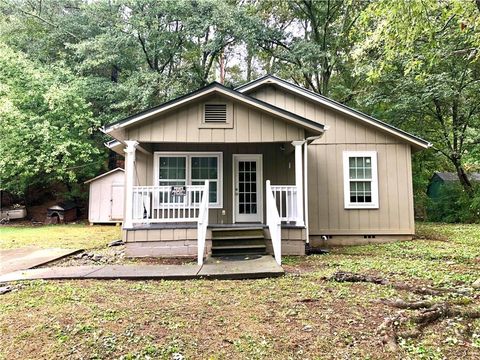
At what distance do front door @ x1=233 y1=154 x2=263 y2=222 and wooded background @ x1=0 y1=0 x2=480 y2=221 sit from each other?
17.3 ft

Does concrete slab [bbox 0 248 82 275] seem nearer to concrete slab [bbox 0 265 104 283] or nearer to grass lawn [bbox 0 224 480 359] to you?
concrete slab [bbox 0 265 104 283]

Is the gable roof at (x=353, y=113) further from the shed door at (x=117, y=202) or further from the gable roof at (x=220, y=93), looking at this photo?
the shed door at (x=117, y=202)

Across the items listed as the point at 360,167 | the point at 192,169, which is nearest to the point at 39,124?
the point at 192,169

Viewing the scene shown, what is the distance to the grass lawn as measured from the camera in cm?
283

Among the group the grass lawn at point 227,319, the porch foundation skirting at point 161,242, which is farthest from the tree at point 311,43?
the grass lawn at point 227,319

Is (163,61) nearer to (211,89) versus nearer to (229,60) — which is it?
(229,60)

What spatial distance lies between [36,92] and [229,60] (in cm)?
1159

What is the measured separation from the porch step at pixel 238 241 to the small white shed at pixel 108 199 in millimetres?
8572

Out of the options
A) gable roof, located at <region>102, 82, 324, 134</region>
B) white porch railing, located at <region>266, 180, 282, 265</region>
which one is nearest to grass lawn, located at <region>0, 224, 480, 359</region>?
white porch railing, located at <region>266, 180, 282, 265</region>

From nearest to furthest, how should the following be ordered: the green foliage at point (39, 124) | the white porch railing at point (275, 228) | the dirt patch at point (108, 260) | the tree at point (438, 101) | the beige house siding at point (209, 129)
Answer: the white porch railing at point (275, 228)
the dirt patch at point (108, 260)
the beige house siding at point (209, 129)
the tree at point (438, 101)
the green foliage at point (39, 124)

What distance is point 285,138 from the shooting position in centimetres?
736

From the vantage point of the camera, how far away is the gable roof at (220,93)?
711 centimetres

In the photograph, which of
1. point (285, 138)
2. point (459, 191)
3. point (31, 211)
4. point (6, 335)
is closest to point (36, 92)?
point (31, 211)

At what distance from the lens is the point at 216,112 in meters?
7.43
